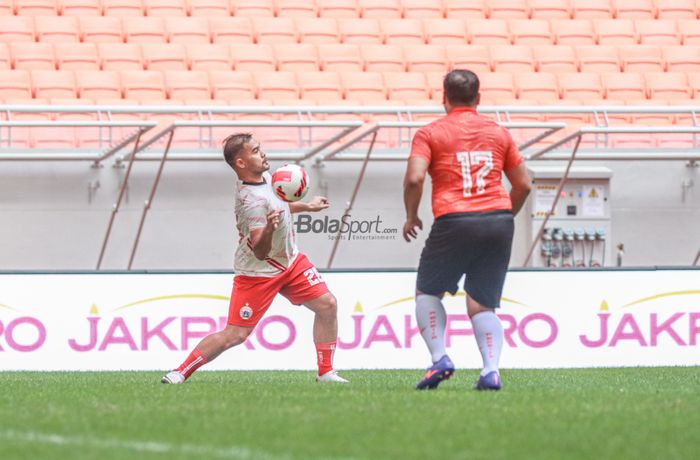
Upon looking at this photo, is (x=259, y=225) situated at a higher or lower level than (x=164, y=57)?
lower

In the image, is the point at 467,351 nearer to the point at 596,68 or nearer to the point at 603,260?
the point at 603,260

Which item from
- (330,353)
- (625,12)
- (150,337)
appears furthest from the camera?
(625,12)

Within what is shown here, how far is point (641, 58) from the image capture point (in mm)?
20234

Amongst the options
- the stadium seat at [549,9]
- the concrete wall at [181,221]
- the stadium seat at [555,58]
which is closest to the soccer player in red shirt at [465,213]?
the concrete wall at [181,221]

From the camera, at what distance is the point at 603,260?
13.9m

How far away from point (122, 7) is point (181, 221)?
287 inches

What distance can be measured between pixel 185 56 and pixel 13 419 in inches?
520

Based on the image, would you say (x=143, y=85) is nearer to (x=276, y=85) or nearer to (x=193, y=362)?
(x=276, y=85)

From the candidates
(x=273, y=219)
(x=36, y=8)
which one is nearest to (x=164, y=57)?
(x=36, y=8)

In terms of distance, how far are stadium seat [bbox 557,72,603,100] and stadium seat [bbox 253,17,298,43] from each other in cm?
388

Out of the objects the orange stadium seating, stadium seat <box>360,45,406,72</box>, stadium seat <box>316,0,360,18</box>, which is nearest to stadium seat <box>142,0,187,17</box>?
the orange stadium seating

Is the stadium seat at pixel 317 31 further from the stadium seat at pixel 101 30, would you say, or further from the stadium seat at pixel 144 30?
the stadium seat at pixel 101 30

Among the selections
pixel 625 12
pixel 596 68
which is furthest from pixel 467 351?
pixel 625 12

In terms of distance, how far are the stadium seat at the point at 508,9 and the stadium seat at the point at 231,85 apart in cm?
481
